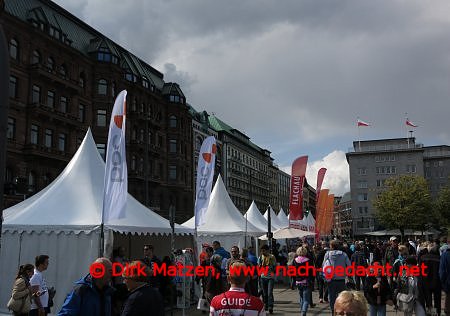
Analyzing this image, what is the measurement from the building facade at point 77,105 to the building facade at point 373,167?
1617 inches

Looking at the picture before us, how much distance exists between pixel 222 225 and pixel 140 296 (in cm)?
1666

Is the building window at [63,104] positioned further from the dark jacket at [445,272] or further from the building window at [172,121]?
the dark jacket at [445,272]

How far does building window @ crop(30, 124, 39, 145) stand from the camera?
1412 inches

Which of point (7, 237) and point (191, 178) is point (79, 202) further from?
point (191, 178)

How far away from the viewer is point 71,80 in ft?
133

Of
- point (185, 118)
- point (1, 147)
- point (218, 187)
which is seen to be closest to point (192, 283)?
point (218, 187)

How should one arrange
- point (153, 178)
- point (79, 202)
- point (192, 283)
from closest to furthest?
1. point (79, 202)
2. point (192, 283)
3. point (153, 178)

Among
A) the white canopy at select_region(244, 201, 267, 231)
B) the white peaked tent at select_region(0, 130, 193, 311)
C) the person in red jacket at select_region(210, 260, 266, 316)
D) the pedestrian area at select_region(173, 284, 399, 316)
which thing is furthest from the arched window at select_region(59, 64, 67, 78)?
the person in red jacket at select_region(210, 260, 266, 316)

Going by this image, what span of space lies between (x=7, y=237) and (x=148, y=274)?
359 inches

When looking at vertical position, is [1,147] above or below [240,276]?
above

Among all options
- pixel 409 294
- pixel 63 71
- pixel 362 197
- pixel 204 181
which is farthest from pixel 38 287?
pixel 362 197

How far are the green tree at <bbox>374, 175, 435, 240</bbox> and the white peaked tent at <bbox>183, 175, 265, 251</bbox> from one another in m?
45.9

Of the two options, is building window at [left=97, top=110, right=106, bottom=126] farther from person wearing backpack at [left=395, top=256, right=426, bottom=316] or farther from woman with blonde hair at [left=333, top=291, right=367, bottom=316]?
woman with blonde hair at [left=333, top=291, right=367, bottom=316]

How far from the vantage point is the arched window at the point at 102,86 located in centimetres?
4469
